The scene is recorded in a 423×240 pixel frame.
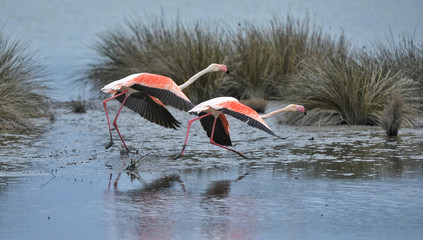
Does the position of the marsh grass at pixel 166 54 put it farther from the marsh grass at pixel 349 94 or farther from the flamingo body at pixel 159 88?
the flamingo body at pixel 159 88

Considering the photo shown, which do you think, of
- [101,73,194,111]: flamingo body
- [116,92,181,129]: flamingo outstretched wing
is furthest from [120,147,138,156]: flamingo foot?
[101,73,194,111]: flamingo body

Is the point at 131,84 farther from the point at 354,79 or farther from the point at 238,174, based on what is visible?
the point at 354,79

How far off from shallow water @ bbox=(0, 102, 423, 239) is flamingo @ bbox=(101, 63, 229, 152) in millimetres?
434

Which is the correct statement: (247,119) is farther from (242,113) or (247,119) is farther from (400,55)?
(400,55)

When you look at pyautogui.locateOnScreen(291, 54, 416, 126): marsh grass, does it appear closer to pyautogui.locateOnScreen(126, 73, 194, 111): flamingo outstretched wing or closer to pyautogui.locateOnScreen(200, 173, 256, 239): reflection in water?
pyautogui.locateOnScreen(126, 73, 194, 111): flamingo outstretched wing

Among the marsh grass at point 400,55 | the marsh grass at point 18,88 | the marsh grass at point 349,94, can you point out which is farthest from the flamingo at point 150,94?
the marsh grass at point 400,55

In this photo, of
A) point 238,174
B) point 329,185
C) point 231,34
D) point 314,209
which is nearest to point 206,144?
point 238,174

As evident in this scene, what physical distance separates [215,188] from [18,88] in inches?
277

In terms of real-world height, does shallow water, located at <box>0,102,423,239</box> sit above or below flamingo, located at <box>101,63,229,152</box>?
below

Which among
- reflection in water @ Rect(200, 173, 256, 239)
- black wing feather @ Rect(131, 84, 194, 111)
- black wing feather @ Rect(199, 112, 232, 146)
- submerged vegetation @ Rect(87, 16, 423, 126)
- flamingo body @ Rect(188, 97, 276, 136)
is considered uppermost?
submerged vegetation @ Rect(87, 16, 423, 126)

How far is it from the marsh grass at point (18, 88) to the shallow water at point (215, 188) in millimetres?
1367

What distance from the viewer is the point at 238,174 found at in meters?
7.93

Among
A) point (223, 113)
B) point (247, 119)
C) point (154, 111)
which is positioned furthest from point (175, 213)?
point (154, 111)

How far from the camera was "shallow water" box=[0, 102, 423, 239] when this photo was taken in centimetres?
558
